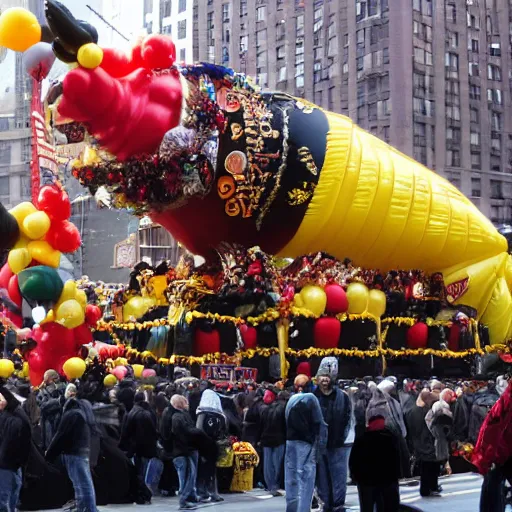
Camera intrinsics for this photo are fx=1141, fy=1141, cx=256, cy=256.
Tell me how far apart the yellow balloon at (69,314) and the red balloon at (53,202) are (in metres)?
Answer: 1.30

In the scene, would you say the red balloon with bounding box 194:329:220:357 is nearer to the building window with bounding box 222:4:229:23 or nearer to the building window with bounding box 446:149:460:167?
the building window with bounding box 446:149:460:167

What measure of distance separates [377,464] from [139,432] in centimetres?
469

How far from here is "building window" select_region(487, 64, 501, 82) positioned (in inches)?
2050

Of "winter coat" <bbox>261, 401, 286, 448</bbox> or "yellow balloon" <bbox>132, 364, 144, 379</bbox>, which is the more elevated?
"yellow balloon" <bbox>132, 364, 144, 379</bbox>

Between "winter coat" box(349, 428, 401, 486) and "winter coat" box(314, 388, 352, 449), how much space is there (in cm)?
231

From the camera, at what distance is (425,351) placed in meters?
23.4

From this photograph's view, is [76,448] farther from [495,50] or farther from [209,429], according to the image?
[495,50]

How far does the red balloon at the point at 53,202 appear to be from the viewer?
664 inches

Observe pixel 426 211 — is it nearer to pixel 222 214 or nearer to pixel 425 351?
pixel 425 351

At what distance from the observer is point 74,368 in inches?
596

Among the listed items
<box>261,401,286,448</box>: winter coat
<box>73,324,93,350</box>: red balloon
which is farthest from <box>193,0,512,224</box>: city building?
<box>261,401,286,448</box>: winter coat

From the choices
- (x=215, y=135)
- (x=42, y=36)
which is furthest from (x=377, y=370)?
(x=42, y=36)

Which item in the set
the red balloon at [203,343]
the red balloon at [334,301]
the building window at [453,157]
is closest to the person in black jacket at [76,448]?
the red balloon at [203,343]

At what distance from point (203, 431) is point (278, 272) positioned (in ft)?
28.0
